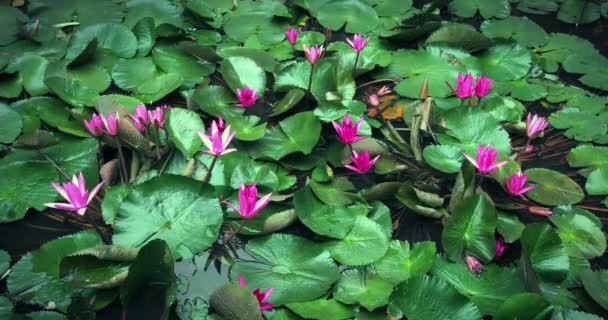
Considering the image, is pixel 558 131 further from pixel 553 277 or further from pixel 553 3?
pixel 553 3

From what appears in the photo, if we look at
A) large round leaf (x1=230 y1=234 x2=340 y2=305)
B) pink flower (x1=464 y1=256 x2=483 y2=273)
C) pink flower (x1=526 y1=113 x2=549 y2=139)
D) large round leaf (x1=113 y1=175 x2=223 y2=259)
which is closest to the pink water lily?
large round leaf (x1=113 y1=175 x2=223 y2=259)

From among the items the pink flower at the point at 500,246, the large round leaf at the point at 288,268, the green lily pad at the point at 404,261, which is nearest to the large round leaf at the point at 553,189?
the pink flower at the point at 500,246

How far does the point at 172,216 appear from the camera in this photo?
182 centimetres

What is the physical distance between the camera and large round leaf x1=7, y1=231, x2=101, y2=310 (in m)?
1.66

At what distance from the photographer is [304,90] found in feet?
8.20

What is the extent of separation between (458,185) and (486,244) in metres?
0.26

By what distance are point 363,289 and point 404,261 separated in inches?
A: 7.6

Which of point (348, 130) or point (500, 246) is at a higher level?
point (348, 130)

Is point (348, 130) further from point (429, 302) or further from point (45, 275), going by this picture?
point (45, 275)

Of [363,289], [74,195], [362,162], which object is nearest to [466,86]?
[362,162]

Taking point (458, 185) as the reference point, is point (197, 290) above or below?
below

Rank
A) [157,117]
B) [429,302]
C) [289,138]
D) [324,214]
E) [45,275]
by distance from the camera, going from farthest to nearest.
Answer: [289,138]
[157,117]
[324,214]
[45,275]
[429,302]

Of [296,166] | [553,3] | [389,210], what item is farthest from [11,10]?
[553,3]

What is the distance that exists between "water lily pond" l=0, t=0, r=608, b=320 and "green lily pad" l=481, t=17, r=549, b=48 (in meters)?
0.01
